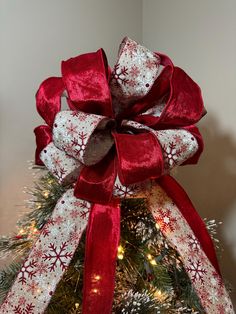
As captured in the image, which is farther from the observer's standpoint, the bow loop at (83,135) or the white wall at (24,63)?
the white wall at (24,63)

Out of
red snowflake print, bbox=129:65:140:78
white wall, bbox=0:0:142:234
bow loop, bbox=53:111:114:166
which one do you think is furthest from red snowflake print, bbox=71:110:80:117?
white wall, bbox=0:0:142:234

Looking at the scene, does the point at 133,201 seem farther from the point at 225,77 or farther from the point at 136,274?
the point at 225,77

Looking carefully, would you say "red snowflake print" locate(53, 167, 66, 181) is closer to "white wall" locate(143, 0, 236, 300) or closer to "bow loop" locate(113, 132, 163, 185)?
"bow loop" locate(113, 132, 163, 185)

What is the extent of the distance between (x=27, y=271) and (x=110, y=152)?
7.9 inches

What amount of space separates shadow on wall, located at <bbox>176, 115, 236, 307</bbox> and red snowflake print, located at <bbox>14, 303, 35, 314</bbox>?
52 cm

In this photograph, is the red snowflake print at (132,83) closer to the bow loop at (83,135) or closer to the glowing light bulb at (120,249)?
the bow loop at (83,135)

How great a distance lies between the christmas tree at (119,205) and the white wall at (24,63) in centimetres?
21

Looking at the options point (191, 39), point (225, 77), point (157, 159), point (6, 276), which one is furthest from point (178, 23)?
point (6, 276)

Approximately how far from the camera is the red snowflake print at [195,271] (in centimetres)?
55

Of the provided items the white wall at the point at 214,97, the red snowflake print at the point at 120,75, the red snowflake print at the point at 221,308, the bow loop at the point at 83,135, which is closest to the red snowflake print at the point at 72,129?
the bow loop at the point at 83,135

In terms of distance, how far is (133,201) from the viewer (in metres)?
0.61

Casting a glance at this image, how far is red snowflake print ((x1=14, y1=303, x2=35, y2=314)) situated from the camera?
0.51m

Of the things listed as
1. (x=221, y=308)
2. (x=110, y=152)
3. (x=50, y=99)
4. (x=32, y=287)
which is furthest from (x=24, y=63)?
(x=221, y=308)

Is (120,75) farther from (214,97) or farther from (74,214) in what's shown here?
(214,97)
